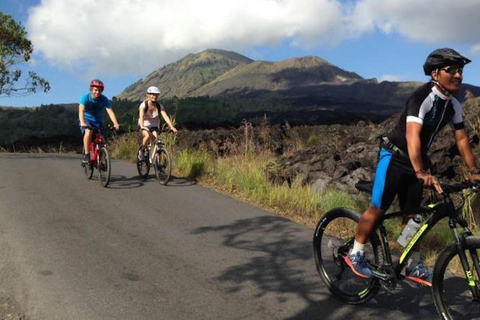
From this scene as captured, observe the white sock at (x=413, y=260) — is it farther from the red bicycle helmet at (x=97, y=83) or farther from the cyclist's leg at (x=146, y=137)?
the red bicycle helmet at (x=97, y=83)

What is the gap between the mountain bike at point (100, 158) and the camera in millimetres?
9438

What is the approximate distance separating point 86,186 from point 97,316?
5914mm

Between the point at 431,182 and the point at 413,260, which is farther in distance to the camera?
the point at 413,260

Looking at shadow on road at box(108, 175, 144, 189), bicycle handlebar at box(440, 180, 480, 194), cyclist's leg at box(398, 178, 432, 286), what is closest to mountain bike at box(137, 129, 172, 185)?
shadow on road at box(108, 175, 144, 189)

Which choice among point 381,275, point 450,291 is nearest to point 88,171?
point 381,275

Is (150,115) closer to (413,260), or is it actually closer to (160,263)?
(160,263)

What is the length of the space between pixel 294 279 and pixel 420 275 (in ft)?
4.52

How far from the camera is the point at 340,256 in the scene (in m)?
4.57

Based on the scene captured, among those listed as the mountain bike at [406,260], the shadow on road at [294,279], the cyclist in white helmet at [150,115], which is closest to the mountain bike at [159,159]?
the cyclist in white helmet at [150,115]

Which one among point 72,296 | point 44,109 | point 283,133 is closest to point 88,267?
point 72,296

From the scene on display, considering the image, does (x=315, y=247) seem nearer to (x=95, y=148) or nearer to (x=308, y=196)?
(x=308, y=196)

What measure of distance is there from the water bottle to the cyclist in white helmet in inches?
273

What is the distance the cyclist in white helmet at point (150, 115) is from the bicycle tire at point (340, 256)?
600 cm

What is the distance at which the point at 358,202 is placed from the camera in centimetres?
768
